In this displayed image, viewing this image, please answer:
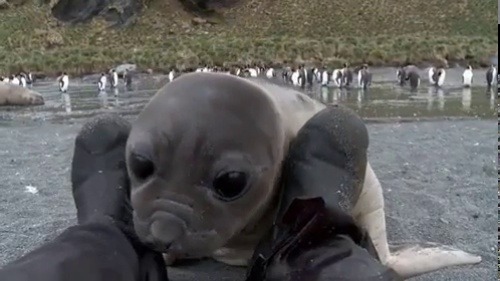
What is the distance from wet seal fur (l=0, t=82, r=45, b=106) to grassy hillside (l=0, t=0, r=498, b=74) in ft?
40.6

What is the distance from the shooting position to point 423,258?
3.11 meters

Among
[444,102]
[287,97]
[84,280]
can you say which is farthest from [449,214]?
[444,102]

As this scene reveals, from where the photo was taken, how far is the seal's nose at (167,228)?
1844 millimetres

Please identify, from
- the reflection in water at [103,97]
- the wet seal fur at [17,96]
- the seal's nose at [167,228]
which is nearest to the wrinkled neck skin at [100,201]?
the seal's nose at [167,228]

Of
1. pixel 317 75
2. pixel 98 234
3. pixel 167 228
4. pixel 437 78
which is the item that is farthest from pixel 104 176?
pixel 317 75

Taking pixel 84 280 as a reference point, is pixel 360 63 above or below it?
below

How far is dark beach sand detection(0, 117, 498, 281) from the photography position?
3.61 m

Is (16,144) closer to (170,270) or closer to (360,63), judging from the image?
(170,270)

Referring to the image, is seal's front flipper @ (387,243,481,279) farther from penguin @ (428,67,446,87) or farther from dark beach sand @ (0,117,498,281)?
penguin @ (428,67,446,87)

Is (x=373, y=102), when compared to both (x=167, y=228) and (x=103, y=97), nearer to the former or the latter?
(x=103, y=97)

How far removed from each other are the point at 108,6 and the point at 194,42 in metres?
9.48

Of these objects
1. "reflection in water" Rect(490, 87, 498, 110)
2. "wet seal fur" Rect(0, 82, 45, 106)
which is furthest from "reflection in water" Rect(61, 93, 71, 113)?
"reflection in water" Rect(490, 87, 498, 110)

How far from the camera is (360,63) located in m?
31.9

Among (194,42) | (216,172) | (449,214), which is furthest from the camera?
(194,42)
